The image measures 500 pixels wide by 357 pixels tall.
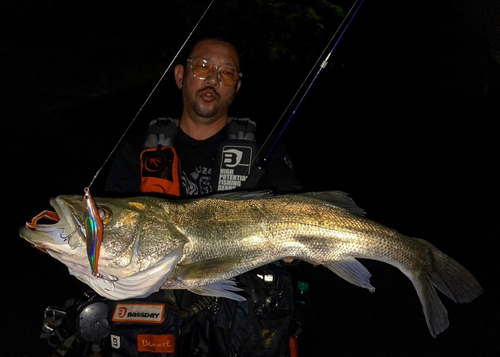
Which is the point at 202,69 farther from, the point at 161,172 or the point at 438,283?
the point at 438,283

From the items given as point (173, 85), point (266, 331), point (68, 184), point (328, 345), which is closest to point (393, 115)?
point (173, 85)

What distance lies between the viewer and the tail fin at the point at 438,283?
2.88 meters

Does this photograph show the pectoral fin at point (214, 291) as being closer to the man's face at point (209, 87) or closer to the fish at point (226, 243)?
the fish at point (226, 243)

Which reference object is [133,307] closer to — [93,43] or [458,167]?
[458,167]

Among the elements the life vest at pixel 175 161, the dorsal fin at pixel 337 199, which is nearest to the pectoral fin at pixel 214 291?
the dorsal fin at pixel 337 199

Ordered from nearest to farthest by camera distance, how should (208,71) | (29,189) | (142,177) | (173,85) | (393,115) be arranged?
1. (142,177)
2. (208,71)
3. (29,189)
4. (393,115)
5. (173,85)

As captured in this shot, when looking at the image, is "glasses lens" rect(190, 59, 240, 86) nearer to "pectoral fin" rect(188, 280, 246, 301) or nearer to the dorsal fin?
the dorsal fin

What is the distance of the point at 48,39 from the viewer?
19156mm

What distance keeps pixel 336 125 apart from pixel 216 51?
1203 cm

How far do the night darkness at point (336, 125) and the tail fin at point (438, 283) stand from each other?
1.53 metres

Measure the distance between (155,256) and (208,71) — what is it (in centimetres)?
212

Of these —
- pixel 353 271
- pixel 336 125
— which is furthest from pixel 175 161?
pixel 336 125

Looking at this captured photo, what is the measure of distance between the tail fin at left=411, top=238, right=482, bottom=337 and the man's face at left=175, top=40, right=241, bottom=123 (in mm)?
2170

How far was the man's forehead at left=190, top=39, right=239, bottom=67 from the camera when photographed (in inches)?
163
